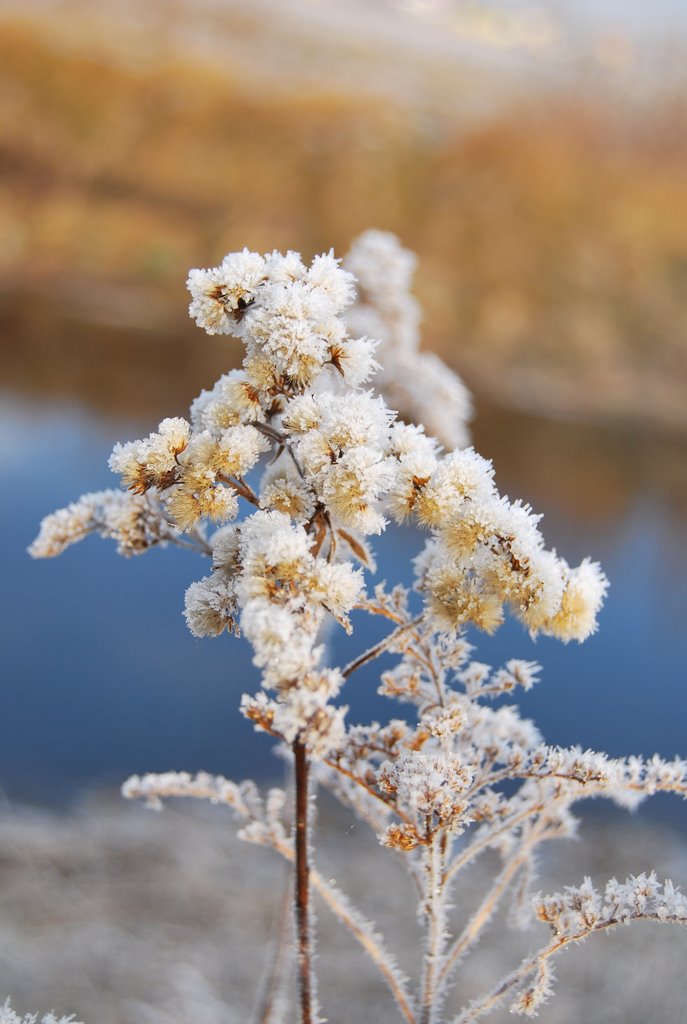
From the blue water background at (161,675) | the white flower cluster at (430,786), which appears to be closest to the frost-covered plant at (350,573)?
the white flower cluster at (430,786)

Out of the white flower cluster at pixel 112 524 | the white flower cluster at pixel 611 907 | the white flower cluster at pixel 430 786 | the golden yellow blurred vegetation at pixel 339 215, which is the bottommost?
the white flower cluster at pixel 611 907

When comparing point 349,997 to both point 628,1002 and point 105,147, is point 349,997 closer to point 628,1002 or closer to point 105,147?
point 628,1002

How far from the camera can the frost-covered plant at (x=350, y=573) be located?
1.79 feet

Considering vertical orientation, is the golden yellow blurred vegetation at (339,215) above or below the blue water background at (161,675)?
above

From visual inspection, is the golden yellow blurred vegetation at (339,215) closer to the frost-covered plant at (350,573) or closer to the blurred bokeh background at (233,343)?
the blurred bokeh background at (233,343)

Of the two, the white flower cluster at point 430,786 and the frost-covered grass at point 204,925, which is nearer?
the white flower cluster at point 430,786

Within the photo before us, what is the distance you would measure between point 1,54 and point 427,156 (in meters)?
3.77

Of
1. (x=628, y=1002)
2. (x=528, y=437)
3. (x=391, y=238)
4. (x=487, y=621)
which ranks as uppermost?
(x=528, y=437)

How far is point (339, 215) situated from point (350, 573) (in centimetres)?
574

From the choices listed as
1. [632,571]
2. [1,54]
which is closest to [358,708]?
[632,571]

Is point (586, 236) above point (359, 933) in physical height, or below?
above

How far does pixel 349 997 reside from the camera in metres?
1.06

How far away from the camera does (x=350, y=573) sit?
1.82ft

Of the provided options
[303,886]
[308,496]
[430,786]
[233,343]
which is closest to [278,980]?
[303,886]
